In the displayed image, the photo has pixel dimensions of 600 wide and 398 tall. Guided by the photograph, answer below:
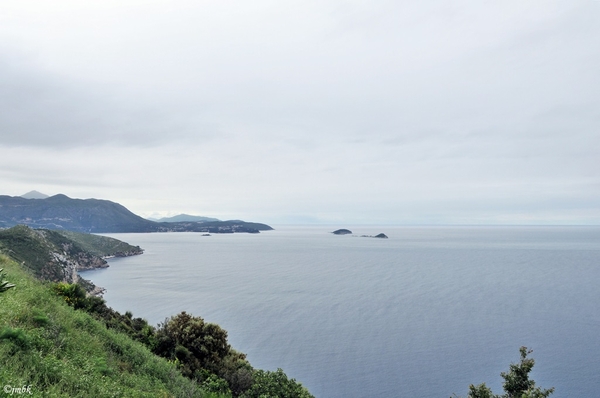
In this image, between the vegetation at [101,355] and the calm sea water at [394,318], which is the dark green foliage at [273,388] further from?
the calm sea water at [394,318]

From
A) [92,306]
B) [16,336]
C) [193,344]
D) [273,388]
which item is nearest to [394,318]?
[273,388]

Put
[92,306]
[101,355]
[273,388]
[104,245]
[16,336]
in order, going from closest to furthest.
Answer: [16,336], [101,355], [273,388], [92,306], [104,245]

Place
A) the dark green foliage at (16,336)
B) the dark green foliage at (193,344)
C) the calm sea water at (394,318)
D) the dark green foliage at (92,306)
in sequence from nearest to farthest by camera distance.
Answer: the dark green foliage at (16,336)
the dark green foliage at (92,306)
the dark green foliage at (193,344)
the calm sea water at (394,318)

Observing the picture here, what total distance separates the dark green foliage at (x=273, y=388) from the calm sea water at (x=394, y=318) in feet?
68.9

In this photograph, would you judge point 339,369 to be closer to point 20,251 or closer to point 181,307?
point 181,307

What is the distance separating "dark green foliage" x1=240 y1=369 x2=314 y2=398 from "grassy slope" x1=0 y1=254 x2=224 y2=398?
168 inches

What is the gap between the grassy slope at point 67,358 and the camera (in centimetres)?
796

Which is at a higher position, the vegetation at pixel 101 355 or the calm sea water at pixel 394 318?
the vegetation at pixel 101 355

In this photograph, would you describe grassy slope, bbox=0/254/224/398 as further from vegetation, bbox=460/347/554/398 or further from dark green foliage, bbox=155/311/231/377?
vegetation, bbox=460/347/554/398

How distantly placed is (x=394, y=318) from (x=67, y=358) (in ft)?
207

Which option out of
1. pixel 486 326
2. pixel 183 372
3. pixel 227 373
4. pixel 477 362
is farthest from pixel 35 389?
pixel 486 326

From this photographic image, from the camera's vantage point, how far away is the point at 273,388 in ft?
62.9

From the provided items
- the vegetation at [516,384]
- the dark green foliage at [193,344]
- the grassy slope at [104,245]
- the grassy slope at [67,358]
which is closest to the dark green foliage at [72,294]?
the grassy slope at [67,358]

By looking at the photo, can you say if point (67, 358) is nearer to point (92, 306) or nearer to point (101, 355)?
point (101, 355)
